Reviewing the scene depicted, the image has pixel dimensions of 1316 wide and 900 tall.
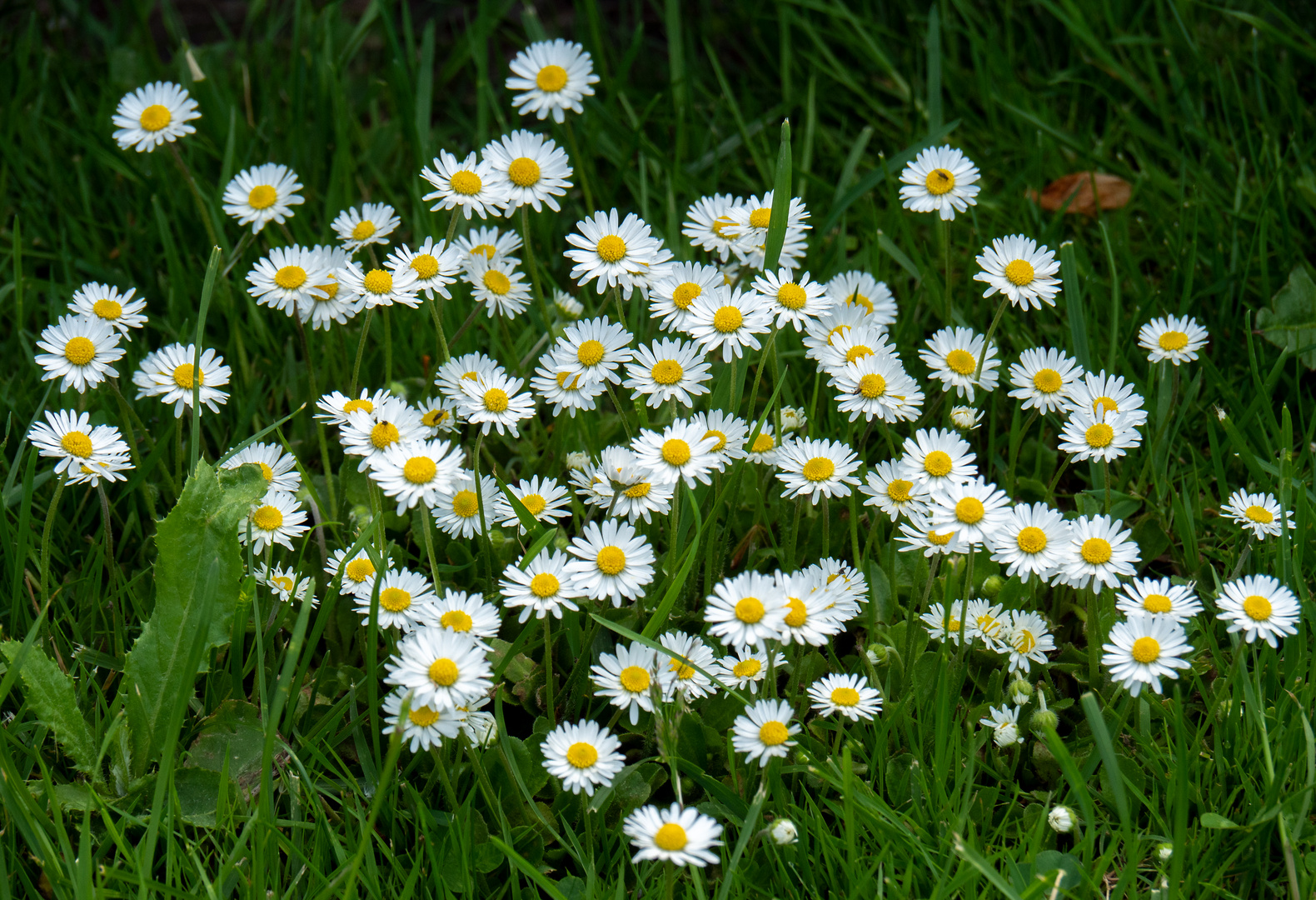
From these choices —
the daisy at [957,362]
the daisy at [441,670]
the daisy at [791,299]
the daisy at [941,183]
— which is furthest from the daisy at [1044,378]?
the daisy at [441,670]

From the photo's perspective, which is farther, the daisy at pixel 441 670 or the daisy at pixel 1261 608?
the daisy at pixel 1261 608

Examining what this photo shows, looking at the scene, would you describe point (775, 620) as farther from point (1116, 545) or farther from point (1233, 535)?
point (1233, 535)

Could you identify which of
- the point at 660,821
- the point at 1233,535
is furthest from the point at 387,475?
the point at 1233,535

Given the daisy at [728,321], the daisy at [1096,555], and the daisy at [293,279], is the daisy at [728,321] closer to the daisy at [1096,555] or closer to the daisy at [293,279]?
the daisy at [1096,555]

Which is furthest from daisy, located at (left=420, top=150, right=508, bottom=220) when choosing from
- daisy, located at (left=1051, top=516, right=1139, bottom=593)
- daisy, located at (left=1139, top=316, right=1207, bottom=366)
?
daisy, located at (left=1139, top=316, right=1207, bottom=366)

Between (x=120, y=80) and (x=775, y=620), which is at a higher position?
(x=120, y=80)

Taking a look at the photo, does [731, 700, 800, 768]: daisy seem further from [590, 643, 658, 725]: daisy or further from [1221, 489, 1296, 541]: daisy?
[1221, 489, 1296, 541]: daisy

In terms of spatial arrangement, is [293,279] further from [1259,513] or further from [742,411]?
[1259,513]
